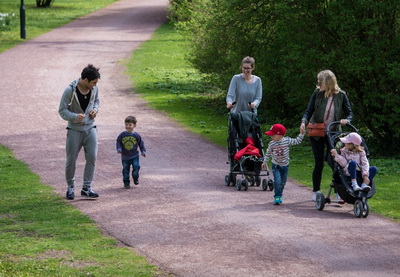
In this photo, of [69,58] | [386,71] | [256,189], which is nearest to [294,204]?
Answer: [256,189]

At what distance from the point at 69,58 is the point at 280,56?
16167mm

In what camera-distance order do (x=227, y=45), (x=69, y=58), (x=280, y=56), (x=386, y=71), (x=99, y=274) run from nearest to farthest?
(x=99, y=274), (x=386, y=71), (x=280, y=56), (x=227, y=45), (x=69, y=58)

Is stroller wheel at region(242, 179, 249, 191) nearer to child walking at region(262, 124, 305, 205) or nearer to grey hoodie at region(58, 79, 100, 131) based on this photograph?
child walking at region(262, 124, 305, 205)

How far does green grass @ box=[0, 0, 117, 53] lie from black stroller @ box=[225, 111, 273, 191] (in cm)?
2508

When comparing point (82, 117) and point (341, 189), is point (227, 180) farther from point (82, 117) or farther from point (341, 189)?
point (82, 117)

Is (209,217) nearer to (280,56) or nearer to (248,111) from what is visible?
(248,111)

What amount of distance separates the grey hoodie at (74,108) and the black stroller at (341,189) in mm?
3395

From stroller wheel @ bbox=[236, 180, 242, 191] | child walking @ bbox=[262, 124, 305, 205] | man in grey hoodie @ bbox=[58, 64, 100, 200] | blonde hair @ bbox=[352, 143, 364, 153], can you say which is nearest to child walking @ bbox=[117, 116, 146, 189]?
man in grey hoodie @ bbox=[58, 64, 100, 200]

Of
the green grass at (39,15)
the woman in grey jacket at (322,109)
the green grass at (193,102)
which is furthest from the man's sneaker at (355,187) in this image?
the green grass at (39,15)

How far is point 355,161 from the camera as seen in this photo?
12055mm

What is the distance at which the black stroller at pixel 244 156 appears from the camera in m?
13.9

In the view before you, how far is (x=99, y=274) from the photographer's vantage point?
A: 915cm

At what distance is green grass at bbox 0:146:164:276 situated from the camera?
9.35 meters

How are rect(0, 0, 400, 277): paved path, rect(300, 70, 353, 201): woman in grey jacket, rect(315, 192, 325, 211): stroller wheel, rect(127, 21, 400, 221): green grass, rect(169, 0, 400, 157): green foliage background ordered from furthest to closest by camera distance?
1. rect(169, 0, 400, 157): green foliage background
2. rect(127, 21, 400, 221): green grass
3. rect(300, 70, 353, 201): woman in grey jacket
4. rect(315, 192, 325, 211): stroller wheel
5. rect(0, 0, 400, 277): paved path
